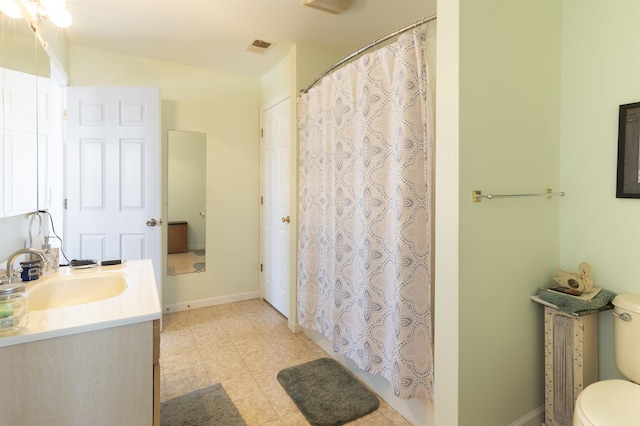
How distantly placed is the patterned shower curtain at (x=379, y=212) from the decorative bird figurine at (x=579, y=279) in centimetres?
65

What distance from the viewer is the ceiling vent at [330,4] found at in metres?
2.07

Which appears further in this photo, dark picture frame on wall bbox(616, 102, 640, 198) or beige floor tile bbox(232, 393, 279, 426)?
beige floor tile bbox(232, 393, 279, 426)

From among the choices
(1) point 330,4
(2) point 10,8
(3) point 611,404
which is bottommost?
(3) point 611,404

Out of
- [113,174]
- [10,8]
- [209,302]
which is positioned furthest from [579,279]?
[113,174]

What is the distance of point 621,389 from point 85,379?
1.86 metres

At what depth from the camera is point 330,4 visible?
2113 millimetres

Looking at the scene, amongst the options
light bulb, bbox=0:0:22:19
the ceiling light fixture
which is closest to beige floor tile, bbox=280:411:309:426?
light bulb, bbox=0:0:22:19

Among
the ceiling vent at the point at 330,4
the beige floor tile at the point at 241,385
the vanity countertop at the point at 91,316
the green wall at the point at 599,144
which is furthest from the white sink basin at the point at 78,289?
the green wall at the point at 599,144

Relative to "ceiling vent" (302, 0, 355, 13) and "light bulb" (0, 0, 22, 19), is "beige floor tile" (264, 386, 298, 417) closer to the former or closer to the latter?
"light bulb" (0, 0, 22, 19)

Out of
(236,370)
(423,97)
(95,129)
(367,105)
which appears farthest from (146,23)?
(236,370)

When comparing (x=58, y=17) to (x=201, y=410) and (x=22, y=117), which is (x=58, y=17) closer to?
(x=22, y=117)

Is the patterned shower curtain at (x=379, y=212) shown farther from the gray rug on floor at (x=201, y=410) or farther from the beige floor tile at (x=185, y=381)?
the beige floor tile at (x=185, y=381)

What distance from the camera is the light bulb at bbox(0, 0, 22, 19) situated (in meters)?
1.33

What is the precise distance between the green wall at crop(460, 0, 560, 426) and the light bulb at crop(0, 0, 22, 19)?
72.5 inches
